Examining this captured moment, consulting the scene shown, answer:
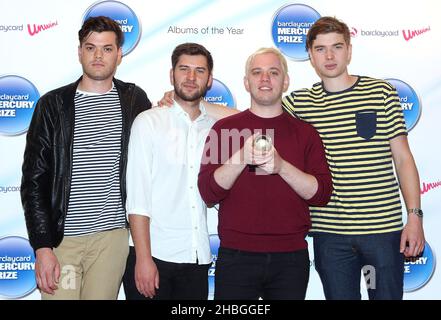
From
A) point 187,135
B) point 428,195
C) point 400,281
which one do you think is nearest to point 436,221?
point 428,195

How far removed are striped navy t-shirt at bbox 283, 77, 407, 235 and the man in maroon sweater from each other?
131mm

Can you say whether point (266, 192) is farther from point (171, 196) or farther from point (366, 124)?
point (366, 124)

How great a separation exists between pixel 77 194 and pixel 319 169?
1203mm

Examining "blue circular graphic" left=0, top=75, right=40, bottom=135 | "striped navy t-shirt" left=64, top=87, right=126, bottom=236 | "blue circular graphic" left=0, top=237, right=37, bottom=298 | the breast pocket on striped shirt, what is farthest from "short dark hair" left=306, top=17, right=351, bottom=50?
"blue circular graphic" left=0, top=237, right=37, bottom=298

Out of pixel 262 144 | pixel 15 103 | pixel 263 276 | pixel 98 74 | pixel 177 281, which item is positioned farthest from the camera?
pixel 15 103

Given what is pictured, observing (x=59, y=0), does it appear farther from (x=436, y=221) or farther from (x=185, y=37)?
(x=436, y=221)

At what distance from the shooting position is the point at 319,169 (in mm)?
2561

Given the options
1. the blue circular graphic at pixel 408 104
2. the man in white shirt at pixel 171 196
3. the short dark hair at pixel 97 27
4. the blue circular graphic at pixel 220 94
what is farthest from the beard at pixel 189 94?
the blue circular graphic at pixel 408 104

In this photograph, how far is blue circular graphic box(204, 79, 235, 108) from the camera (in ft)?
11.2

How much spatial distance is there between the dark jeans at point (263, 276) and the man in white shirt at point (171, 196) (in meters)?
0.23

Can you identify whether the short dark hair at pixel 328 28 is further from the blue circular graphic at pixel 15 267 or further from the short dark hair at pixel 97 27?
the blue circular graphic at pixel 15 267

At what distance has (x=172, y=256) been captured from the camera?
103 inches

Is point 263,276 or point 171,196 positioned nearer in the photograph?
point 263,276

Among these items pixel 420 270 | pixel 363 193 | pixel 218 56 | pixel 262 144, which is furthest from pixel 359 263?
pixel 218 56
